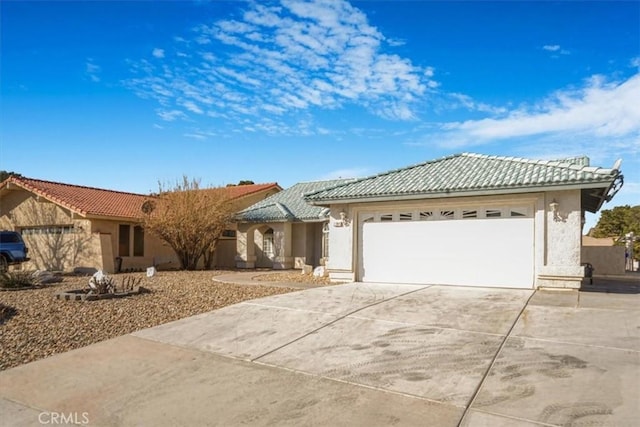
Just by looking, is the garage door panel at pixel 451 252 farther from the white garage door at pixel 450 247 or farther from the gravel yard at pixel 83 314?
the gravel yard at pixel 83 314

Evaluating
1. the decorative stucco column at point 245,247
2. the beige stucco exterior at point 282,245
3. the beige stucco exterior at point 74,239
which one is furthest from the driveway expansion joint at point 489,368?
the beige stucco exterior at point 74,239

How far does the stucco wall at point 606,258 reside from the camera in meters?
19.4

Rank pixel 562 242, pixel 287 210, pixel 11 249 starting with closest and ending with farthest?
pixel 562 242 → pixel 11 249 → pixel 287 210

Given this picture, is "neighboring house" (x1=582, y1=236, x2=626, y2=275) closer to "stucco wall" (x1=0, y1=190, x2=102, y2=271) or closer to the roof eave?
the roof eave

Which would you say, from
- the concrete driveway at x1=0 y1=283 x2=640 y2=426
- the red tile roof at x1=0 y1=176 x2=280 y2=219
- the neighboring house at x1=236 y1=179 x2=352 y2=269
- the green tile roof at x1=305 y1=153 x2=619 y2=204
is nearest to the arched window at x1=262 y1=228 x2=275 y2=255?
the neighboring house at x1=236 y1=179 x2=352 y2=269

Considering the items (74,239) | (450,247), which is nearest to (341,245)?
(450,247)

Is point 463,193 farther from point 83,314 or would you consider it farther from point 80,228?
point 80,228

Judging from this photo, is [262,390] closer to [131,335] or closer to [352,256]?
[131,335]

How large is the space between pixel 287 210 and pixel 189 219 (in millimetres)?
5119

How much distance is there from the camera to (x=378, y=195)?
1370 centimetres

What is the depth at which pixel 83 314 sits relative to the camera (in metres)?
9.33

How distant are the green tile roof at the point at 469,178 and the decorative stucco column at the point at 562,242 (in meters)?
0.59

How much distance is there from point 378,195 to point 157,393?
9548mm

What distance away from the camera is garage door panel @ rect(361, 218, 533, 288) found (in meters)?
12.1
